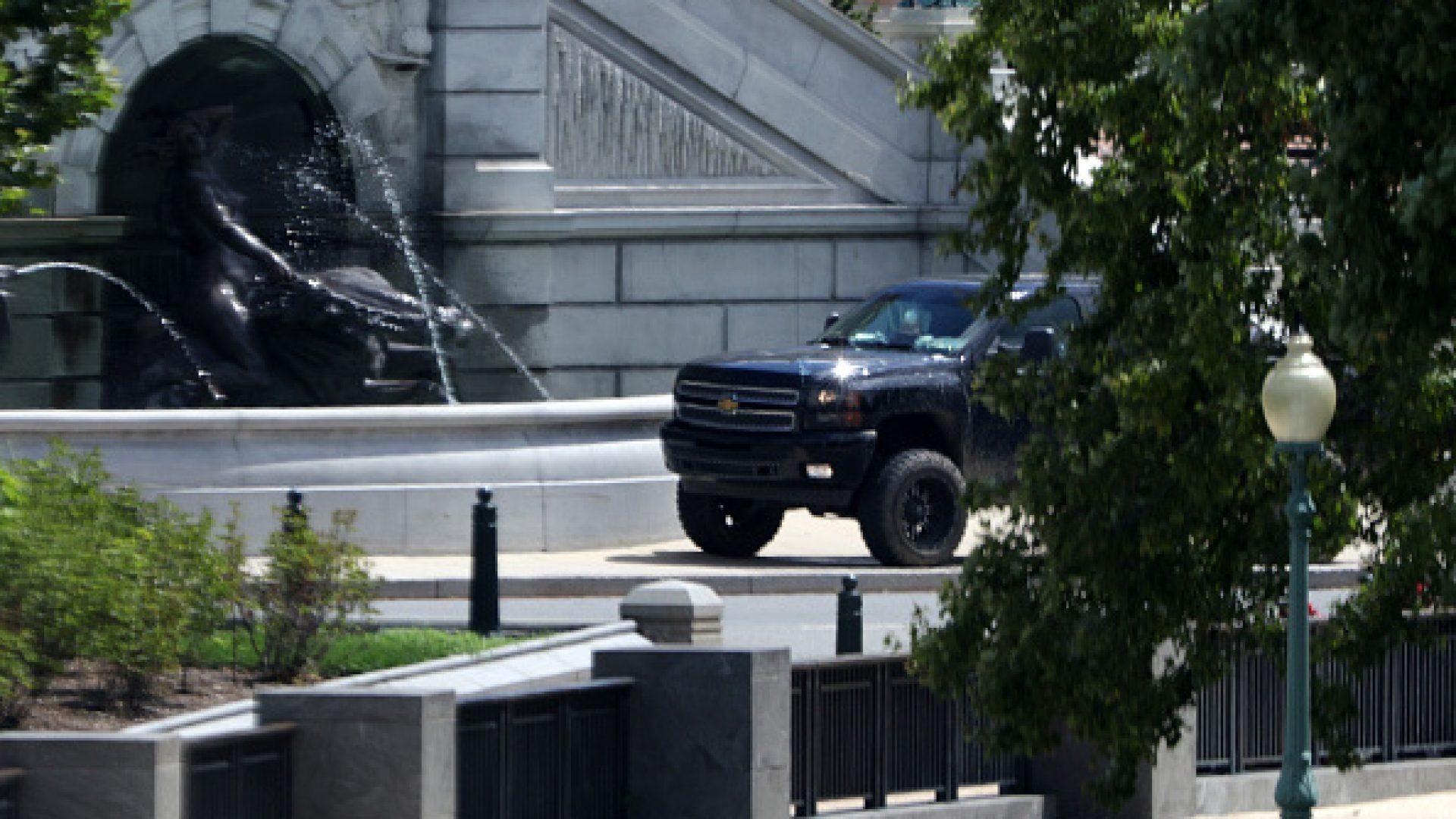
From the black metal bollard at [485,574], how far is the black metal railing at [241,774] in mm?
5257

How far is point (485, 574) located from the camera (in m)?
19.6

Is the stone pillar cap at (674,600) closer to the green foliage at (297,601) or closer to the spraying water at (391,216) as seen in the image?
the green foliage at (297,601)

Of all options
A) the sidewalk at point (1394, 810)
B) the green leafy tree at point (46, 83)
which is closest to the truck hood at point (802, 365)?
the sidewalk at point (1394, 810)

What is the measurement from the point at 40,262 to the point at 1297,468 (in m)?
17.5

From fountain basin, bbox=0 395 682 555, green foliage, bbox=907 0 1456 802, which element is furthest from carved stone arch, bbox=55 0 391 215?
green foliage, bbox=907 0 1456 802

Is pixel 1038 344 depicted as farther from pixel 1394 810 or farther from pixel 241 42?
pixel 241 42

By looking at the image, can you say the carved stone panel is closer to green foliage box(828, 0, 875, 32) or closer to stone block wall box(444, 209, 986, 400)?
stone block wall box(444, 209, 986, 400)

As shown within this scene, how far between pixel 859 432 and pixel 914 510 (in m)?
0.79

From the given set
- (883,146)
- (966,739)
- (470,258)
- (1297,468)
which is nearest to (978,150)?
(883,146)

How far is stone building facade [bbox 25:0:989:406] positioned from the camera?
3045cm

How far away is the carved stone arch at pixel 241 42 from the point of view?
96.0ft

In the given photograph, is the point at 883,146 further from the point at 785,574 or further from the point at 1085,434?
the point at 1085,434

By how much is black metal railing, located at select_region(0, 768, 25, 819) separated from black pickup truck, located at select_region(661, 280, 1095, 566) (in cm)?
1291

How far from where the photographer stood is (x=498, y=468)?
25.7 metres
